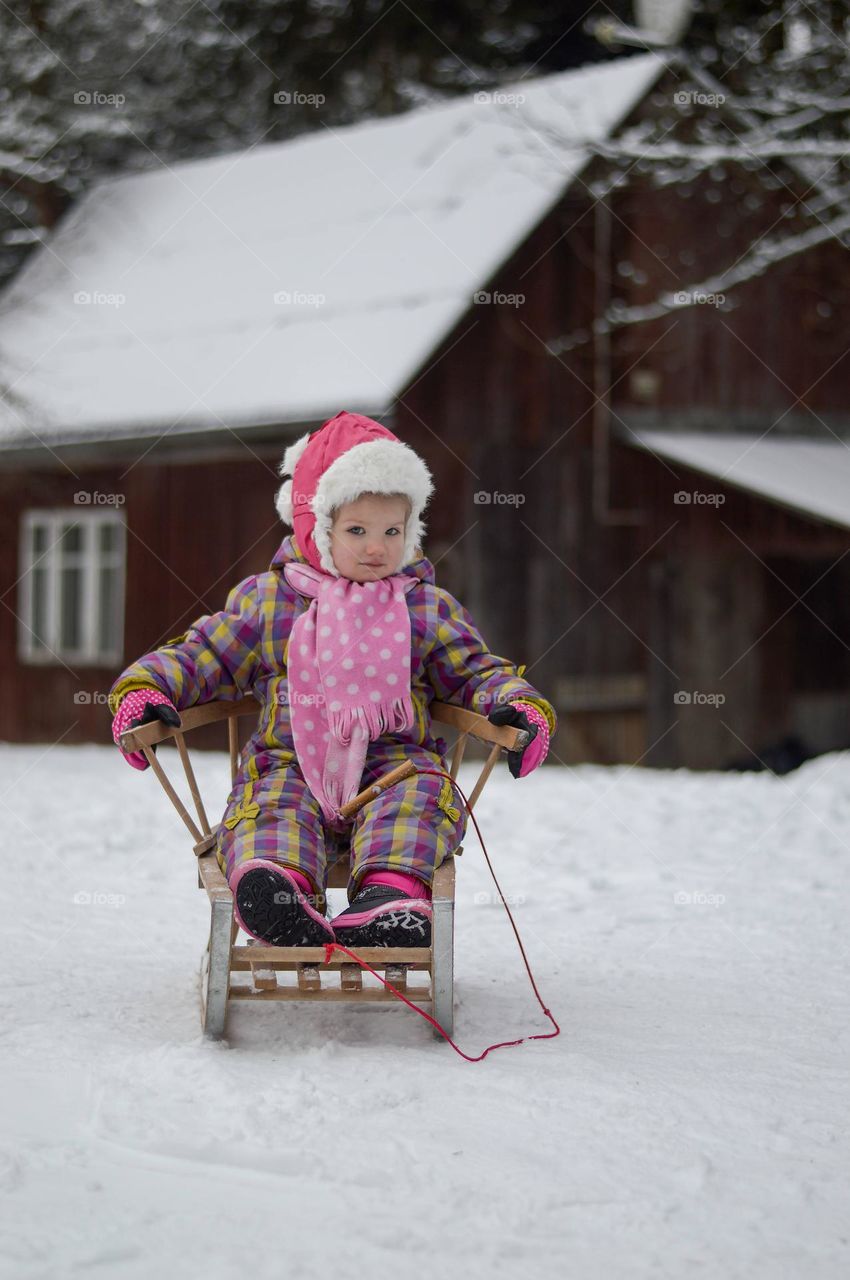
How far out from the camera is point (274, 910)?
2.98m

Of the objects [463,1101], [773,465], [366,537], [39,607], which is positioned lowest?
[463,1101]

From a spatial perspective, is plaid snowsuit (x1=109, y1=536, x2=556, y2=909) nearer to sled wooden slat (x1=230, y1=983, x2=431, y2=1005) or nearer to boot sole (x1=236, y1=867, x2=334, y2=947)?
boot sole (x1=236, y1=867, x2=334, y2=947)

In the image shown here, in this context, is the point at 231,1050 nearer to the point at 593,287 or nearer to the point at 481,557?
the point at 481,557

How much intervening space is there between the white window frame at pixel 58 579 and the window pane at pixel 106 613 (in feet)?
0.08

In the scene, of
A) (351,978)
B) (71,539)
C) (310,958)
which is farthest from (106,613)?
(310,958)

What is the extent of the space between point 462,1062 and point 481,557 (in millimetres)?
7491

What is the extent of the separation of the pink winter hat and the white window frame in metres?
8.48

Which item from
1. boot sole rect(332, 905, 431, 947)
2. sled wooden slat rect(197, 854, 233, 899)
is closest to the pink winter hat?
sled wooden slat rect(197, 854, 233, 899)

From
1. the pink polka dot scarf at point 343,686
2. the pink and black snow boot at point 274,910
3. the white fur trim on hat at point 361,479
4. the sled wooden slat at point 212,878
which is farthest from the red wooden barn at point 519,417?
the pink and black snow boot at point 274,910

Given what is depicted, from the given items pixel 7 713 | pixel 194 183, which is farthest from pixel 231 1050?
pixel 194 183

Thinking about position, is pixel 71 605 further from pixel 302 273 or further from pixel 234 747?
pixel 234 747

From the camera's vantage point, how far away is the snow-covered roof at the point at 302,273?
32.5 ft

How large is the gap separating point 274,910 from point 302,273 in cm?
920

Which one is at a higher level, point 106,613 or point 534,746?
point 106,613
